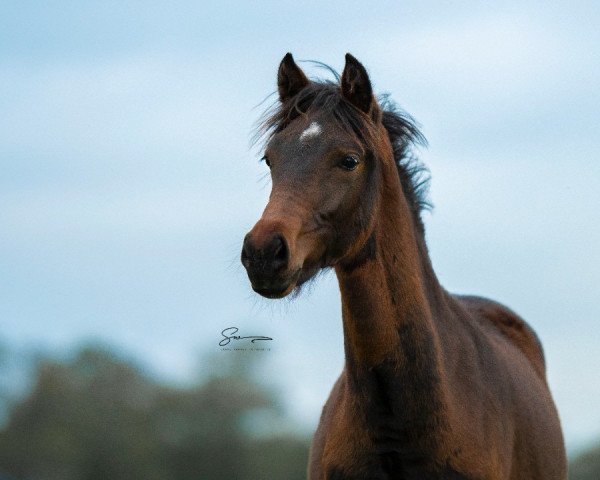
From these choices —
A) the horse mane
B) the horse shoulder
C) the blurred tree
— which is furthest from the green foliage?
the horse mane

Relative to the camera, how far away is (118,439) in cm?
2208

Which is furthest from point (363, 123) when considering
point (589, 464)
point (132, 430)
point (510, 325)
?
point (132, 430)

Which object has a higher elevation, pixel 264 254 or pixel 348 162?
pixel 348 162

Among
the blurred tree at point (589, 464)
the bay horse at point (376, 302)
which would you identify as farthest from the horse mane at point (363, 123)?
the blurred tree at point (589, 464)

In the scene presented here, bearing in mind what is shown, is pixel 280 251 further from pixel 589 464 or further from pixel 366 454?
pixel 589 464

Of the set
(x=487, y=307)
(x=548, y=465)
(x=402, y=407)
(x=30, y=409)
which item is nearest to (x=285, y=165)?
(x=402, y=407)

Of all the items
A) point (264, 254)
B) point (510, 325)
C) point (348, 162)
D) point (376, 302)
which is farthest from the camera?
point (510, 325)

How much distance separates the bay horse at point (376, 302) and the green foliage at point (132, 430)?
522 inches

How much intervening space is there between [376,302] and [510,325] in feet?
9.28

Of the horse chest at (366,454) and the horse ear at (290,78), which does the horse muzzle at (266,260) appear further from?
the horse ear at (290,78)

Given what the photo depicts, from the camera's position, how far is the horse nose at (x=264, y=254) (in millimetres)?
4602

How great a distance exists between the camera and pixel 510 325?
25.8 feet

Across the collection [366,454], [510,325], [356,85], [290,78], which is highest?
[290,78]

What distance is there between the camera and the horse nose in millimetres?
4602
